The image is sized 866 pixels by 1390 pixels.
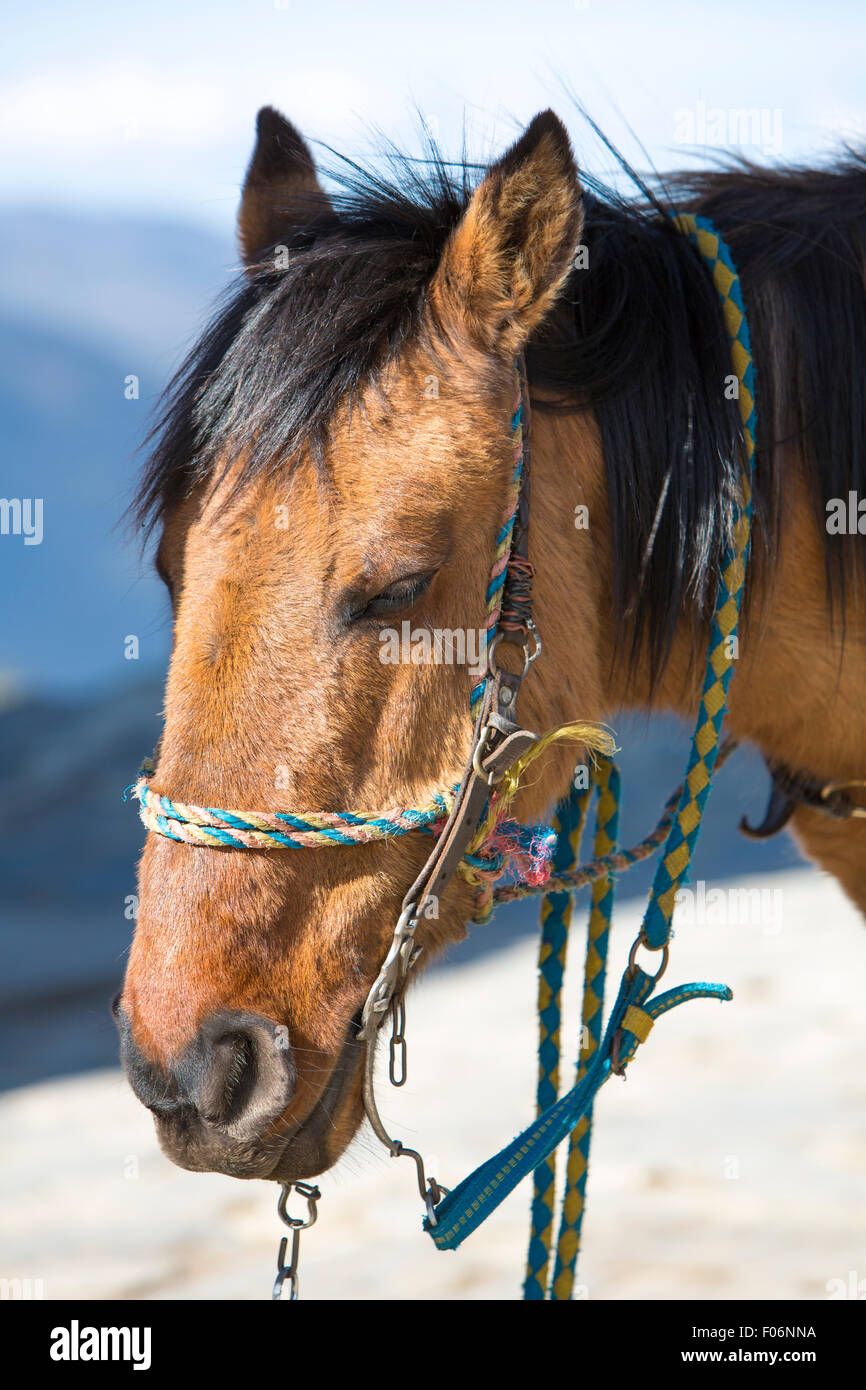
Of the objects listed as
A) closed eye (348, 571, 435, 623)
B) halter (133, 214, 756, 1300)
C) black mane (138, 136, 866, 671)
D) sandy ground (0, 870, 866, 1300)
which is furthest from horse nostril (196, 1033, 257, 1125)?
sandy ground (0, 870, 866, 1300)

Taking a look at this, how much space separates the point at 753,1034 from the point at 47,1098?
9.26ft

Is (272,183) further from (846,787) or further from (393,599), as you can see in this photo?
(846,787)

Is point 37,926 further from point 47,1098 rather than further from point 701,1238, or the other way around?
point 701,1238

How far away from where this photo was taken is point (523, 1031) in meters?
4.67

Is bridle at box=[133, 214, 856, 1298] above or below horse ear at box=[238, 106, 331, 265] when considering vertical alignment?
below

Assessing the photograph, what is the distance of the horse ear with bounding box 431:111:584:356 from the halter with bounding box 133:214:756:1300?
0.07m

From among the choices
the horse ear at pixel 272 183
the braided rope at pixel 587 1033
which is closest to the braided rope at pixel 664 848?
the braided rope at pixel 587 1033

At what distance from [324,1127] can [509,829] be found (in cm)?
43

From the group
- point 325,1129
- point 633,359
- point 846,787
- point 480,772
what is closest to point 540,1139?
point 325,1129

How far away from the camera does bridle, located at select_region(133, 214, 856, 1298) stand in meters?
1.27

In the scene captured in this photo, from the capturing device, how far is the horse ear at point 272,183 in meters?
1.75

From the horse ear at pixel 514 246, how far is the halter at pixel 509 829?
0.07 m

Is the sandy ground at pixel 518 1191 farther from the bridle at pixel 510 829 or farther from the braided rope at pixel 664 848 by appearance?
the bridle at pixel 510 829

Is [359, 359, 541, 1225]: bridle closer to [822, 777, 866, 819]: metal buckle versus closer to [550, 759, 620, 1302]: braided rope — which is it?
[550, 759, 620, 1302]: braided rope
